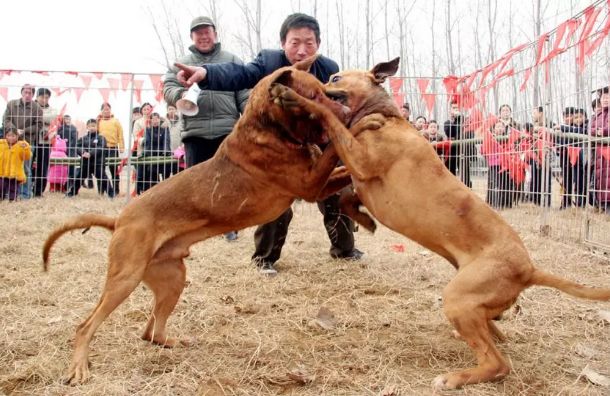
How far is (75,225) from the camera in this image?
11.8 feet

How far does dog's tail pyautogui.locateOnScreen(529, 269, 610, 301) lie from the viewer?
2944 mm

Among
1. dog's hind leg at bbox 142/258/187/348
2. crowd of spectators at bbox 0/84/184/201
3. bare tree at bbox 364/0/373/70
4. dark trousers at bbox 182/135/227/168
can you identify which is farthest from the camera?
bare tree at bbox 364/0/373/70

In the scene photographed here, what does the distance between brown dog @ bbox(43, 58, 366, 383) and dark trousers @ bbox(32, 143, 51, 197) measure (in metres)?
10.0

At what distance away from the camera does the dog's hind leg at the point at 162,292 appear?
376cm

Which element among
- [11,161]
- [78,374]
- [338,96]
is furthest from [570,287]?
[11,161]

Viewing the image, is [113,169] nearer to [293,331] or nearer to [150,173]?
[150,173]

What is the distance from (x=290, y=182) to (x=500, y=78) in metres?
6.92

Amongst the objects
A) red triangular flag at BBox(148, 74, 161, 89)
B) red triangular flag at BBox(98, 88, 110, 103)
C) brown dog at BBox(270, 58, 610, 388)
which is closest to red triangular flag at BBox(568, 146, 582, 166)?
brown dog at BBox(270, 58, 610, 388)

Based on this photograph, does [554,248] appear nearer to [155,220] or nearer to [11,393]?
[155,220]

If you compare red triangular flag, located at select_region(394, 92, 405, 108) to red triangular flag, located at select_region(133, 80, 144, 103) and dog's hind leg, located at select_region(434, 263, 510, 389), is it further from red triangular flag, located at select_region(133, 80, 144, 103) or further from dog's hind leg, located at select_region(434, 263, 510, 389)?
dog's hind leg, located at select_region(434, 263, 510, 389)

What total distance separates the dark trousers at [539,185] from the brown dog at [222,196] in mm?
5535

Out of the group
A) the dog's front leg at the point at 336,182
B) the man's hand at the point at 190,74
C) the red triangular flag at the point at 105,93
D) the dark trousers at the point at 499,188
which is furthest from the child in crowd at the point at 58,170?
the dog's front leg at the point at 336,182

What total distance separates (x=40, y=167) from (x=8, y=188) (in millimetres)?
1058

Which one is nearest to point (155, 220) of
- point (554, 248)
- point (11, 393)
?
point (11, 393)
